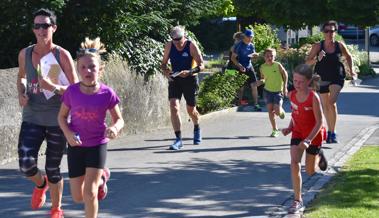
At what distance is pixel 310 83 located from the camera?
7.59m

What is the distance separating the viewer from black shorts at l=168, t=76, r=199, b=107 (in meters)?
11.2

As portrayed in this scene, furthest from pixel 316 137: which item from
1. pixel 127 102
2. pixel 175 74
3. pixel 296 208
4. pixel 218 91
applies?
pixel 218 91

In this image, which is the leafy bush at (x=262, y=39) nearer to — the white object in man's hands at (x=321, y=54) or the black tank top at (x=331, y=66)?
the black tank top at (x=331, y=66)

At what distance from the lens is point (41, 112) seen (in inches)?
266

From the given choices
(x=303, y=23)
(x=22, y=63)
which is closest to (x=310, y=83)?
(x=22, y=63)

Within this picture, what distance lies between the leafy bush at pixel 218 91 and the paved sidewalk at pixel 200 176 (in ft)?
4.44

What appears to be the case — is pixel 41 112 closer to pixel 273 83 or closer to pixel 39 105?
pixel 39 105

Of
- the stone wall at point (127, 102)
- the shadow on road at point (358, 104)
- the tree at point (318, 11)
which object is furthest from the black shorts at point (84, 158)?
the tree at point (318, 11)

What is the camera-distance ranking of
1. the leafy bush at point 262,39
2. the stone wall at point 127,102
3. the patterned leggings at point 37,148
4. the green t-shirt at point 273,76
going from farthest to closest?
1. the leafy bush at point 262,39
2. the green t-shirt at point 273,76
3. the stone wall at point 127,102
4. the patterned leggings at point 37,148

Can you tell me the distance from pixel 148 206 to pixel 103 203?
1.48 feet

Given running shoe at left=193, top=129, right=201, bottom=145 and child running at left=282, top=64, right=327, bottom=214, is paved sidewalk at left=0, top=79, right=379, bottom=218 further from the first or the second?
child running at left=282, top=64, right=327, bottom=214

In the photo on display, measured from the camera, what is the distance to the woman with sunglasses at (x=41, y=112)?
6688 mm

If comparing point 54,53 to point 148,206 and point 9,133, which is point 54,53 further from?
point 9,133

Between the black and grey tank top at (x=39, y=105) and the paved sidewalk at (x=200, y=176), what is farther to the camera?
the paved sidewalk at (x=200, y=176)
